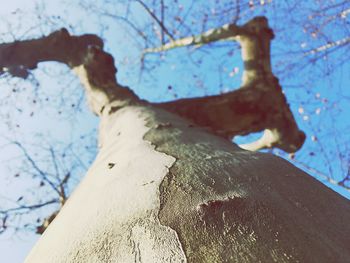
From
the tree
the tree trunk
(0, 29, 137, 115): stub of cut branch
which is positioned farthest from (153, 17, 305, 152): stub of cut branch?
the tree trunk

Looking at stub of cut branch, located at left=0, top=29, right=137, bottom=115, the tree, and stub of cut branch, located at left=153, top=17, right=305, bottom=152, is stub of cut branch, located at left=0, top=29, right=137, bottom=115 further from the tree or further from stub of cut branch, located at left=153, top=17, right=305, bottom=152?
the tree

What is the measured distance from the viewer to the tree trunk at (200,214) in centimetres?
71

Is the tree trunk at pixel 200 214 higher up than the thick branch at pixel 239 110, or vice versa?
the tree trunk at pixel 200 214

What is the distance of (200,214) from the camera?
2.66 feet

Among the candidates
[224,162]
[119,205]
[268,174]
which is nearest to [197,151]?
[224,162]

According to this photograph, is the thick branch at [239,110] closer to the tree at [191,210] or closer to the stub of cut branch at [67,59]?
the stub of cut branch at [67,59]

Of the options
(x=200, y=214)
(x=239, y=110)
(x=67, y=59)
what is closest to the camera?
(x=200, y=214)

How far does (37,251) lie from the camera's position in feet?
3.20

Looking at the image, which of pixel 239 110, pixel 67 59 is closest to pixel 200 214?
pixel 239 110

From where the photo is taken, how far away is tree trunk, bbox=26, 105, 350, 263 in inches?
28.1

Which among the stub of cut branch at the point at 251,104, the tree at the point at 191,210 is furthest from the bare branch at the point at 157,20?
Answer: the tree at the point at 191,210

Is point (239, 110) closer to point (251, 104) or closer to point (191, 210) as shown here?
point (251, 104)

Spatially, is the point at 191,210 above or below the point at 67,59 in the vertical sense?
below

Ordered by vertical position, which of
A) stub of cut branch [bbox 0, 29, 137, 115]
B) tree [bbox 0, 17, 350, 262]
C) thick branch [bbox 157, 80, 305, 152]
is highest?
stub of cut branch [bbox 0, 29, 137, 115]
